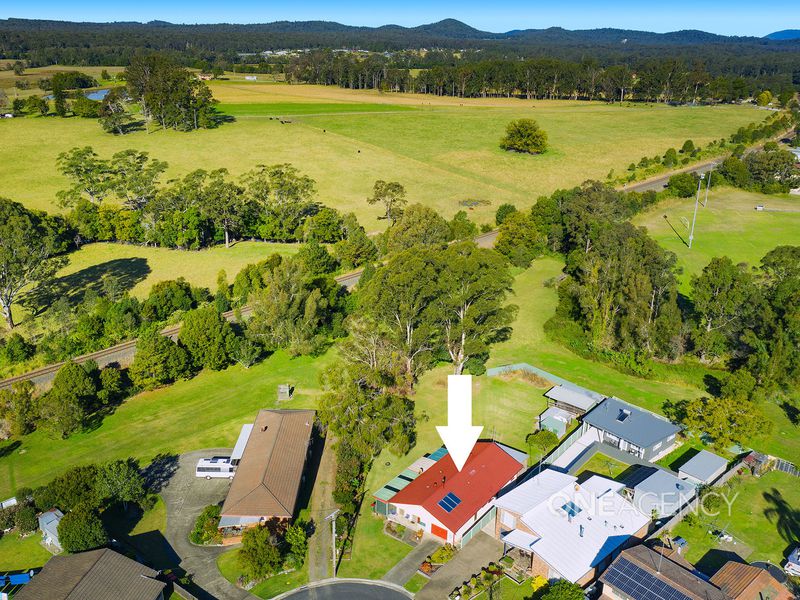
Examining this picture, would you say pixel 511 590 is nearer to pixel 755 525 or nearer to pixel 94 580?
pixel 755 525

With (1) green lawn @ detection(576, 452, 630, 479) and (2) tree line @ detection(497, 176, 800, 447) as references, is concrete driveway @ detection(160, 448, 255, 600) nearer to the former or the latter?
(1) green lawn @ detection(576, 452, 630, 479)

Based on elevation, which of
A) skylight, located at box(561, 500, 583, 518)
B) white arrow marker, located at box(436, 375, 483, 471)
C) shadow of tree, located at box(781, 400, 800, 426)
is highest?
skylight, located at box(561, 500, 583, 518)

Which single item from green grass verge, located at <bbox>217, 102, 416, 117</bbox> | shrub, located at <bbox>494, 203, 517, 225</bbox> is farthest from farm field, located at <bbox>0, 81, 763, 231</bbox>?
shrub, located at <bbox>494, 203, 517, 225</bbox>

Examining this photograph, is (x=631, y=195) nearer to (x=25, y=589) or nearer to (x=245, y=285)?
(x=245, y=285)

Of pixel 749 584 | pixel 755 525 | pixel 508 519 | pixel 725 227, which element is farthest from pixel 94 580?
pixel 725 227

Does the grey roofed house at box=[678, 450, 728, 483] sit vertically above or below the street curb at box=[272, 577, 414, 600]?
above

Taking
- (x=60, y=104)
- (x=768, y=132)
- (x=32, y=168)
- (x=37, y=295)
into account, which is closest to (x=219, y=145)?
(x=32, y=168)

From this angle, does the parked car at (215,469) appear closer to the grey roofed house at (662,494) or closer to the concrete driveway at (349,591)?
the concrete driveway at (349,591)
